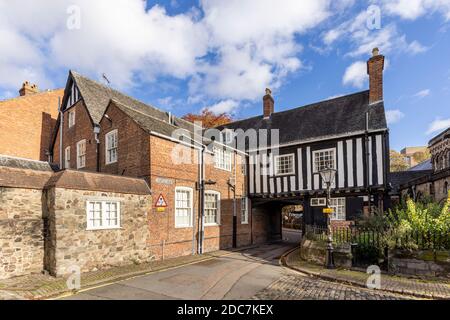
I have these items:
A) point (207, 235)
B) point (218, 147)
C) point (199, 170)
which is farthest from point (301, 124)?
point (207, 235)

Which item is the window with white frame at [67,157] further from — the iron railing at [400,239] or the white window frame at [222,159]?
the iron railing at [400,239]

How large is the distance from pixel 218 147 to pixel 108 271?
8.86 meters

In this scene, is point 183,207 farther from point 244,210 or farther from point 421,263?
point 421,263

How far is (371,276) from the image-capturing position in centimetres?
854

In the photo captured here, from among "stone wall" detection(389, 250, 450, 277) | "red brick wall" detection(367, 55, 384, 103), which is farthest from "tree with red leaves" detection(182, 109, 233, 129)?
"stone wall" detection(389, 250, 450, 277)

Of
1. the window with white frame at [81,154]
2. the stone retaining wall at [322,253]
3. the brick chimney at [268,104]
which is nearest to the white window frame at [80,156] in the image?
the window with white frame at [81,154]

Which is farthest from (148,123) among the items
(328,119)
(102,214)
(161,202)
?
Result: (328,119)

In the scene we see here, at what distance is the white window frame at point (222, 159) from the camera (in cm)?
1589

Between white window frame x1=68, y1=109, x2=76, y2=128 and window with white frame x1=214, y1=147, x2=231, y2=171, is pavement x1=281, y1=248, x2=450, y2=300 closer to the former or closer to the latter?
window with white frame x1=214, y1=147, x2=231, y2=171

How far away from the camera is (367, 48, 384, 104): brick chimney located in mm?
16422

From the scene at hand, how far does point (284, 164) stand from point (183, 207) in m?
7.62

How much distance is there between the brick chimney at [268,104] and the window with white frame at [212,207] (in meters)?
9.84

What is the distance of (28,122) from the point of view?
66.8ft
